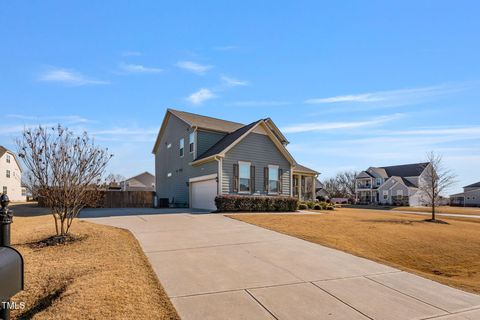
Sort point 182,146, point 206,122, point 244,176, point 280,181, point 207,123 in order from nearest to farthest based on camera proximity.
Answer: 1. point 244,176
2. point 280,181
3. point 207,123
4. point 206,122
5. point 182,146

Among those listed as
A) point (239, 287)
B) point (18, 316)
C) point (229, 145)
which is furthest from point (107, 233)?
point (229, 145)

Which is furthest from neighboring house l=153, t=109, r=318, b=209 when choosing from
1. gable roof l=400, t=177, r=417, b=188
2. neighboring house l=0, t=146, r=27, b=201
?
gable roof l=400, t=177, r=417, b=188

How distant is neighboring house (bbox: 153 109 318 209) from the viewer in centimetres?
2053

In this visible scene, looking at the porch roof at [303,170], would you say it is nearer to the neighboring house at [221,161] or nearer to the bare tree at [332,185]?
the neighboring house at [221,161]

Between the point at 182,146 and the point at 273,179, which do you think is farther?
the point at 182,146

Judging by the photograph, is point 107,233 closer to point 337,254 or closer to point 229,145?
point 337,254

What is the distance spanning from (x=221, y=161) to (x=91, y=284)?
48.1ft

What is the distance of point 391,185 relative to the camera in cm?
6253

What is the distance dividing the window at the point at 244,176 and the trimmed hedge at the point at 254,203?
4.96 ft

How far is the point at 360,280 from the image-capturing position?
627 centimetres

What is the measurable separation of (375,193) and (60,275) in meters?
69.3

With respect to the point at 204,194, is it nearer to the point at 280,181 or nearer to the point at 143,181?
the point at 280,181

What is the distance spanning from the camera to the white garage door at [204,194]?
20719 millimetres

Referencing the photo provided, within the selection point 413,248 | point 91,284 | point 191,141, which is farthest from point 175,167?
point 91,284
